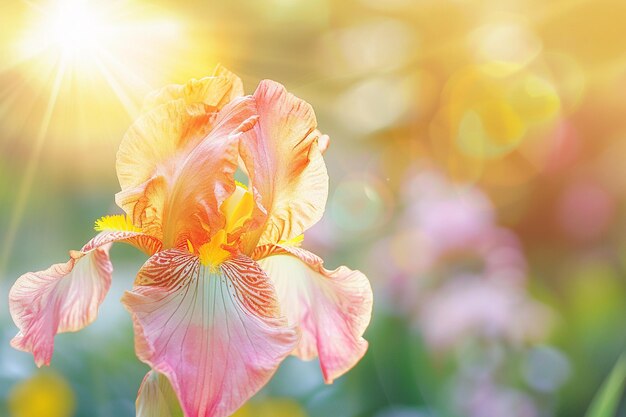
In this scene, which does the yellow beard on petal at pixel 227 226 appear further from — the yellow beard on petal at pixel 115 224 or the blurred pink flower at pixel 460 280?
the blurred pink flower at pixel 460 280

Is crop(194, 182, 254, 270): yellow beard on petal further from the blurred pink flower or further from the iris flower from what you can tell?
the blurred pink flower

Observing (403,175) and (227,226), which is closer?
(227,226)

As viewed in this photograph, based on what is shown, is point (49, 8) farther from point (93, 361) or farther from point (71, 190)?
point (93, 361)

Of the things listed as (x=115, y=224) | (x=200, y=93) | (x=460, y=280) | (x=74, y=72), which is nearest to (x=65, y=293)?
(x=115, y=224)

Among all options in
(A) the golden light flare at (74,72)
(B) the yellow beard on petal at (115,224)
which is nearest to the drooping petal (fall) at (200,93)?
(B) the yellow beard on petal at (115,224)

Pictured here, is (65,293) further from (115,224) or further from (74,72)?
(74,72)
